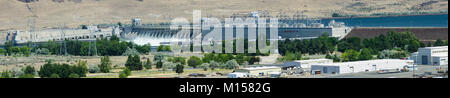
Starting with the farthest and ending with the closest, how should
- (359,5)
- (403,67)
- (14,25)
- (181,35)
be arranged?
(359,5) → (14,25) → (181,35) → (403,67)

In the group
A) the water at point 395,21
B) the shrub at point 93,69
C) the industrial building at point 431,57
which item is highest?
the water at point 395,21

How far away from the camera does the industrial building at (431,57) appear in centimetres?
2038

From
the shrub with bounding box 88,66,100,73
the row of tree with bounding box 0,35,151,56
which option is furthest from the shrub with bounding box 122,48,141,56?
the shrub with bounding box 88,66,100,73

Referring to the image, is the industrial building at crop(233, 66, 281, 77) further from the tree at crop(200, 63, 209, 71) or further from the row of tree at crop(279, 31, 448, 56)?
the row of tree at crop(279, 31, 448, 56)

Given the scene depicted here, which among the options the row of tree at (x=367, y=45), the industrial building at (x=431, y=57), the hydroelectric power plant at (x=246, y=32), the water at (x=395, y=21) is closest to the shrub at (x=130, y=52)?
the row of tree at (x=367, y=45)

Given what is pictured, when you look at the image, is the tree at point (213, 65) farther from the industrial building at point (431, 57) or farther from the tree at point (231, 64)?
the industrial building at point (431, 57)

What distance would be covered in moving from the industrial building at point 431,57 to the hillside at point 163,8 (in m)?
50.4

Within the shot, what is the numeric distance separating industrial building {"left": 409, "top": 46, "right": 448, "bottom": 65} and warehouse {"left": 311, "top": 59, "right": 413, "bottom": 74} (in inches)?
42.0

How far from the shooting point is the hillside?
237 feet

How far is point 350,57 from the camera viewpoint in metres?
23.1

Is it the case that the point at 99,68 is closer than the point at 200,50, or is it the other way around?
the point at 99,68
